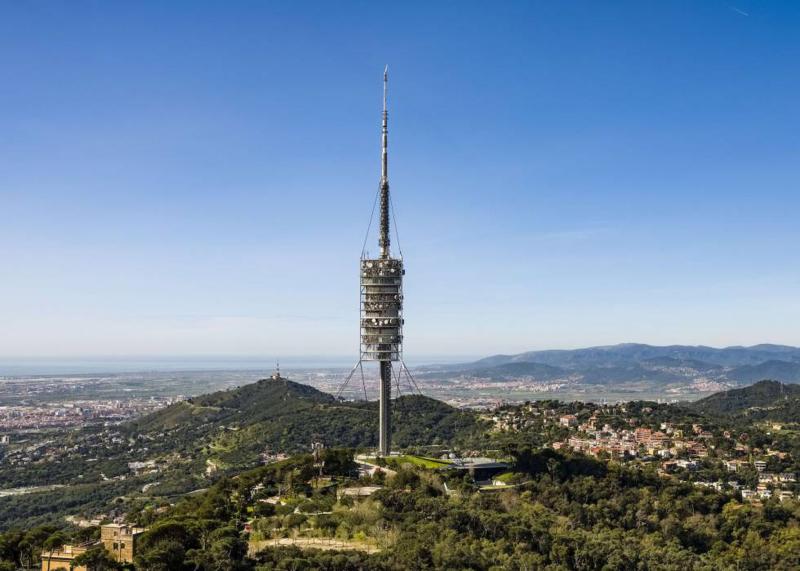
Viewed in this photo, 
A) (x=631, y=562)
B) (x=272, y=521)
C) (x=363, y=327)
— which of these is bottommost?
(x=631, y=562)

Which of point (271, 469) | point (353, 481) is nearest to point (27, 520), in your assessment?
point (271, 469)

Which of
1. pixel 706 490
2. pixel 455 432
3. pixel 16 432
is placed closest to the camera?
pixel 706 490

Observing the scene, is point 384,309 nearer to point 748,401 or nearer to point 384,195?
point 384,195

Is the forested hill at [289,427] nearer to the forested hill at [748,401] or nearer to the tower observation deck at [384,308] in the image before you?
the tower observation deck at [384,308]

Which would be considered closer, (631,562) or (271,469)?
(631,562)

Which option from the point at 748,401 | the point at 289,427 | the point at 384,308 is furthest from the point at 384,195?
the point at 748,401

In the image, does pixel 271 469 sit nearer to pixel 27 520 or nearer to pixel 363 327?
pixel 363 327

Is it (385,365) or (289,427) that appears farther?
(289,427)

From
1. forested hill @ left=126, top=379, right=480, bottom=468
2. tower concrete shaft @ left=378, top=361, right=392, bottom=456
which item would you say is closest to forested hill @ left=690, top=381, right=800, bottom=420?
forested hill @ left=126, top=379, right=480, bottom=468
